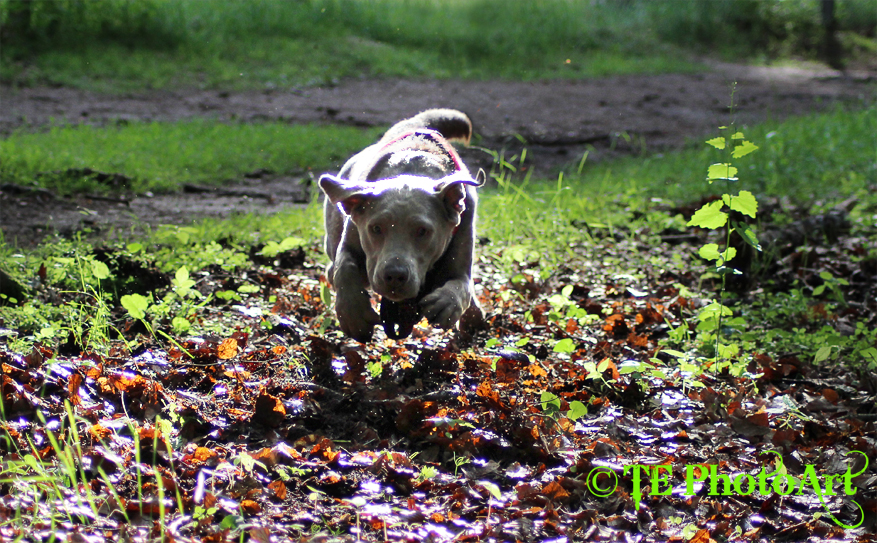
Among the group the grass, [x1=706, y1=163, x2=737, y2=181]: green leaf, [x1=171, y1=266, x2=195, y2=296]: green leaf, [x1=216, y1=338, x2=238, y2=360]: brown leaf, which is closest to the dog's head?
[x1=216, y1=338, x2=238, y2=360]: brown leaf

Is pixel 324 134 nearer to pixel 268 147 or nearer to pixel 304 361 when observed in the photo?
pixel 268 147

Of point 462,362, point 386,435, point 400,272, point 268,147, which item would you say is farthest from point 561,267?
point 268,147

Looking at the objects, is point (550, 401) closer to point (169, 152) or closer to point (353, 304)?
point (353, 304)

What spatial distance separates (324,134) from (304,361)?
5.82 metres

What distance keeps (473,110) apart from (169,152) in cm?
466

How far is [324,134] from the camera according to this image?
9.17 meters

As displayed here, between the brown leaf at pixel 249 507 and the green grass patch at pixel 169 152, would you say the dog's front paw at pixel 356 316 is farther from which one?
the green grass patch at pixel 169 152

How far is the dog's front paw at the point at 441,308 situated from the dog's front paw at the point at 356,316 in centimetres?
28

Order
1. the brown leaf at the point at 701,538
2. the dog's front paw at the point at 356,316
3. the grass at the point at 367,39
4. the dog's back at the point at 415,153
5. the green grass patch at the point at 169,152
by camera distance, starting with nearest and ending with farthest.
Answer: the brown leaf at the point at 701,538 < the dog's front paw at the point at 356,316 < the dog's back at the point at 415,153 < the green grass patch at the point at 169,152 < the grass at the point at 367,39

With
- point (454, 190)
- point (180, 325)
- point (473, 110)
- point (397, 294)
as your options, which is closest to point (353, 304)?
point (397, 294)

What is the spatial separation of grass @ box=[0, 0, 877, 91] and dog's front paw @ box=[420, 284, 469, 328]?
8836 millimetres

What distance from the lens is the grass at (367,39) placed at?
11.7 m

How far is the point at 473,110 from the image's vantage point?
36.6ft

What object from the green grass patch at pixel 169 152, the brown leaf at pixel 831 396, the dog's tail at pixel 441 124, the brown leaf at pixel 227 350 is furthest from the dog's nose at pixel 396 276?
the green grass patch at pixel 169 152
